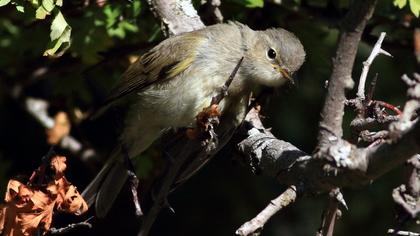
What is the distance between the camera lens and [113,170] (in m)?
4.26

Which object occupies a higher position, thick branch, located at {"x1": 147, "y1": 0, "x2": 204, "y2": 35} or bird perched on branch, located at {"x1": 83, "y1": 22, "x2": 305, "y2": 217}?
thick branch, located at {"x1": 147, "y1": 0, "x2": 204, "y2": 35}

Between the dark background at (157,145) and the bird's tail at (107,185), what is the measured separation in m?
0.13

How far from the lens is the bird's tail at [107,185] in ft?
13.3

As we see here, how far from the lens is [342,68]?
6.77 feet

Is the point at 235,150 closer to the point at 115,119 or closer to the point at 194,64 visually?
the point at 194,64

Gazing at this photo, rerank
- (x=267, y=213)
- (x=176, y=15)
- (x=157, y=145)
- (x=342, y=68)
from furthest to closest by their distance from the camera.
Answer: (x=157, y=145) → (x=176, y=15) → (x=267, y=213) → (x=342, y=68)

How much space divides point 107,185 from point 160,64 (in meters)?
0.73

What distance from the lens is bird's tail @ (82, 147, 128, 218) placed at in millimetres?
4062

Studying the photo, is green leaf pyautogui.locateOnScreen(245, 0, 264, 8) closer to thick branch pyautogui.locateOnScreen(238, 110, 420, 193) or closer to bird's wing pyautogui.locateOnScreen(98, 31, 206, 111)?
bird's wing pyautogui.locateOnScreen(98, 31, 206, 111)

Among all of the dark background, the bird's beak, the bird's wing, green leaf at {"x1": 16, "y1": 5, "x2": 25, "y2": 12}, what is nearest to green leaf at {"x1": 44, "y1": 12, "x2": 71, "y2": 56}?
green leaf at {"x1": 16, "y1": 5, "x2": 25, "y2": 12}

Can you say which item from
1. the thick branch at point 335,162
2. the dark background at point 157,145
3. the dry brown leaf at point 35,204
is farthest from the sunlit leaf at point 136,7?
the dry brown leaf at point 35,204

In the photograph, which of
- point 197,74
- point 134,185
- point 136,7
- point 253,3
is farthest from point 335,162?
point 136,7

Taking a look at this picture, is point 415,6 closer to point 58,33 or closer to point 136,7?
point 136,7

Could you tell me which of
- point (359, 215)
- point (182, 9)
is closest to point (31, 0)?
point (182, 9)
